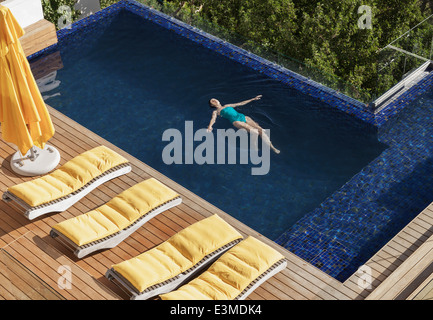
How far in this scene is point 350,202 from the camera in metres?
11.5

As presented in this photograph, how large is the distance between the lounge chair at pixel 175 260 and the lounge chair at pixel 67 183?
185 centimetres

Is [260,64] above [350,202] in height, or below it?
above

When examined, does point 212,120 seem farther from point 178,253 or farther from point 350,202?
point 178,253

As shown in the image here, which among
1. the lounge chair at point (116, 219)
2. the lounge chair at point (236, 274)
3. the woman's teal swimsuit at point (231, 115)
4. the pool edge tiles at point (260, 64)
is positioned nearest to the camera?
the lounge chair at point (236, 274)

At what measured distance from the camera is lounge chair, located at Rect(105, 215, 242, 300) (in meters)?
8.64

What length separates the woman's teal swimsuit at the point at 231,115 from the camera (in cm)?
1326

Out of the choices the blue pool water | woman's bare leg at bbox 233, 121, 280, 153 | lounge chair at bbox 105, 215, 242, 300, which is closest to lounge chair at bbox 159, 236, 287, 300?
lounge chair at bbox 105, 215, 242, 300

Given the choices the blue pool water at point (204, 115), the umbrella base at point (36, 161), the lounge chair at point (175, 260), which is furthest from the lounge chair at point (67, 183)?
the lounge chair at point (175, 260)

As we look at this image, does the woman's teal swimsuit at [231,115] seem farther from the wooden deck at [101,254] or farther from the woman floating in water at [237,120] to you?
the wooden deck at [101,254]

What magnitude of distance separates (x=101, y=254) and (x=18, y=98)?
2742 mm

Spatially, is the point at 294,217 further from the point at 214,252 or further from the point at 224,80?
the point at 224,80

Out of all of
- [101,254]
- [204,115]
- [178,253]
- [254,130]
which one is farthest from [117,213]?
[204,115]

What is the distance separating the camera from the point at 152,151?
12.9 meters
